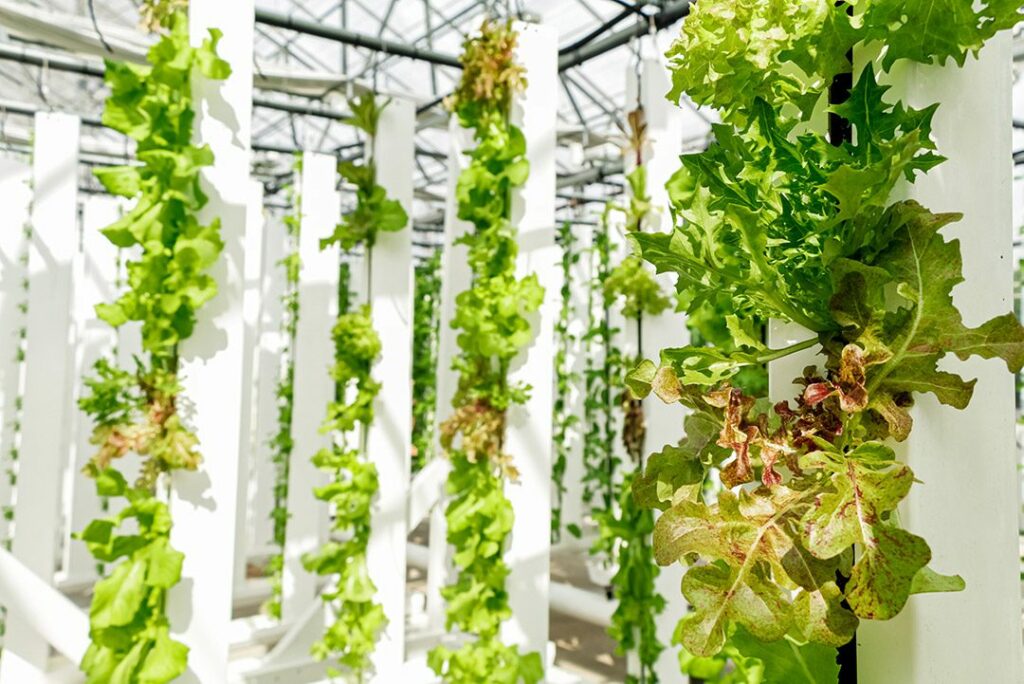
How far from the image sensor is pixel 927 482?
0.78 m

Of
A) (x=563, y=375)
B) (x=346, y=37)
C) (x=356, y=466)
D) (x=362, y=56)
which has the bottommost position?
(x=356, y=466)

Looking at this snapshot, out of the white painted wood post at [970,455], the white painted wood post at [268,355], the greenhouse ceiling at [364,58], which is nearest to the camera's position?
the white painted wood post at [970,455]

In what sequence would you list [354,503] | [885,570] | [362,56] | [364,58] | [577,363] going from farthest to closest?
[364,58]
[362,56]
[577,363]
[354,503]
[885,570]

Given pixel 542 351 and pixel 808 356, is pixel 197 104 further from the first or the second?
pixel 808 356

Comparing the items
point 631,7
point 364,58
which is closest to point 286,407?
point 631,7

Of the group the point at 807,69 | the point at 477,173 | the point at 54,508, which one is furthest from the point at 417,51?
the point at 807,69

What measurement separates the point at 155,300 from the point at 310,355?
2.12 m

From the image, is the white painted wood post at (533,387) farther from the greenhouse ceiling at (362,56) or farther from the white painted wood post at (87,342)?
the white painted wood post at (87,342)

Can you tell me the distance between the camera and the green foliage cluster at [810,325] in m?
0.69

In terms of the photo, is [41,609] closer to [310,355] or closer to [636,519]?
[310,355]

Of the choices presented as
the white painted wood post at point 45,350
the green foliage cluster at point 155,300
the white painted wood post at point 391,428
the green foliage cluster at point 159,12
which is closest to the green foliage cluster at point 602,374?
the white painted wood post at point 391,428

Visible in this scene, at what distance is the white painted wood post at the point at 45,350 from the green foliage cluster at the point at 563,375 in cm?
375

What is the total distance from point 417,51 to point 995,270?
3624 millimetres

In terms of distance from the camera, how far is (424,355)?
7.88m
